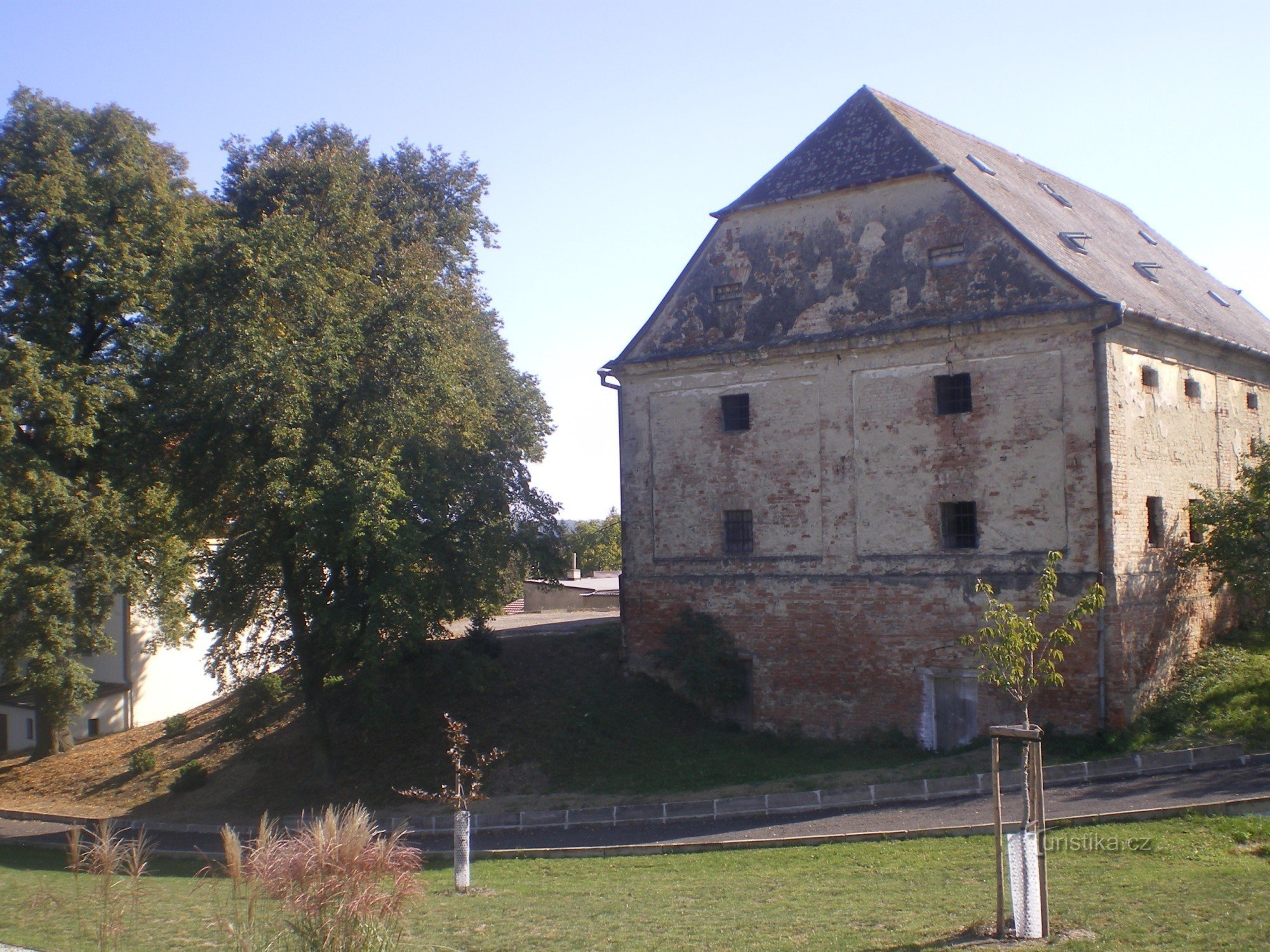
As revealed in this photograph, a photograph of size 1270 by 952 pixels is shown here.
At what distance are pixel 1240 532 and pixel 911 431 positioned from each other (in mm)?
6783

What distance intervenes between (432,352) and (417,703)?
7970mm

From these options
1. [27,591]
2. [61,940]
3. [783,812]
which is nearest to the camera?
[61,940]

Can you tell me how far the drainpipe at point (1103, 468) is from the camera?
2008 cm

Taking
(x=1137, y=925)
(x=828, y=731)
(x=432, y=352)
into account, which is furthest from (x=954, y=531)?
(x=1137, y=925)

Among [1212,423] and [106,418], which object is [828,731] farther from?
[106,418]

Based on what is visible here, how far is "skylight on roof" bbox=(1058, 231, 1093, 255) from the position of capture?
→ 2395cm

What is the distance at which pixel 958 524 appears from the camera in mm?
22219

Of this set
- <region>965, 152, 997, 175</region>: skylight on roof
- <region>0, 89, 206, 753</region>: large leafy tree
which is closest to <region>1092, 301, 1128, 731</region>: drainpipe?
<region>965, 152, 997, 175</region>: skylight on roof

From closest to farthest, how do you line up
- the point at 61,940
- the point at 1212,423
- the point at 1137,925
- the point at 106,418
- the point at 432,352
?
the point at 1137,925 → the point at 61,940 → the point at 432,352 → the point at 1212,423 → the point at 106,418

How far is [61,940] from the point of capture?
1121cm

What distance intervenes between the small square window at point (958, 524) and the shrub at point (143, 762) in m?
22.1

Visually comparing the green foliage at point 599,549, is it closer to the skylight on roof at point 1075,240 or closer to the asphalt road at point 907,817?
the skylight on roof at point 1075,240

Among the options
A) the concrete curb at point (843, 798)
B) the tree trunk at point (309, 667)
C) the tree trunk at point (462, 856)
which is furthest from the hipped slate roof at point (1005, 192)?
the tree trunk at point (462, 856)

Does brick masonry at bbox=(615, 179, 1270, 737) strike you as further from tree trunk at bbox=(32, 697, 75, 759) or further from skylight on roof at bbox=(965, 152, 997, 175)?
tree trunk at bbox=(32, 697, 75, 759)
